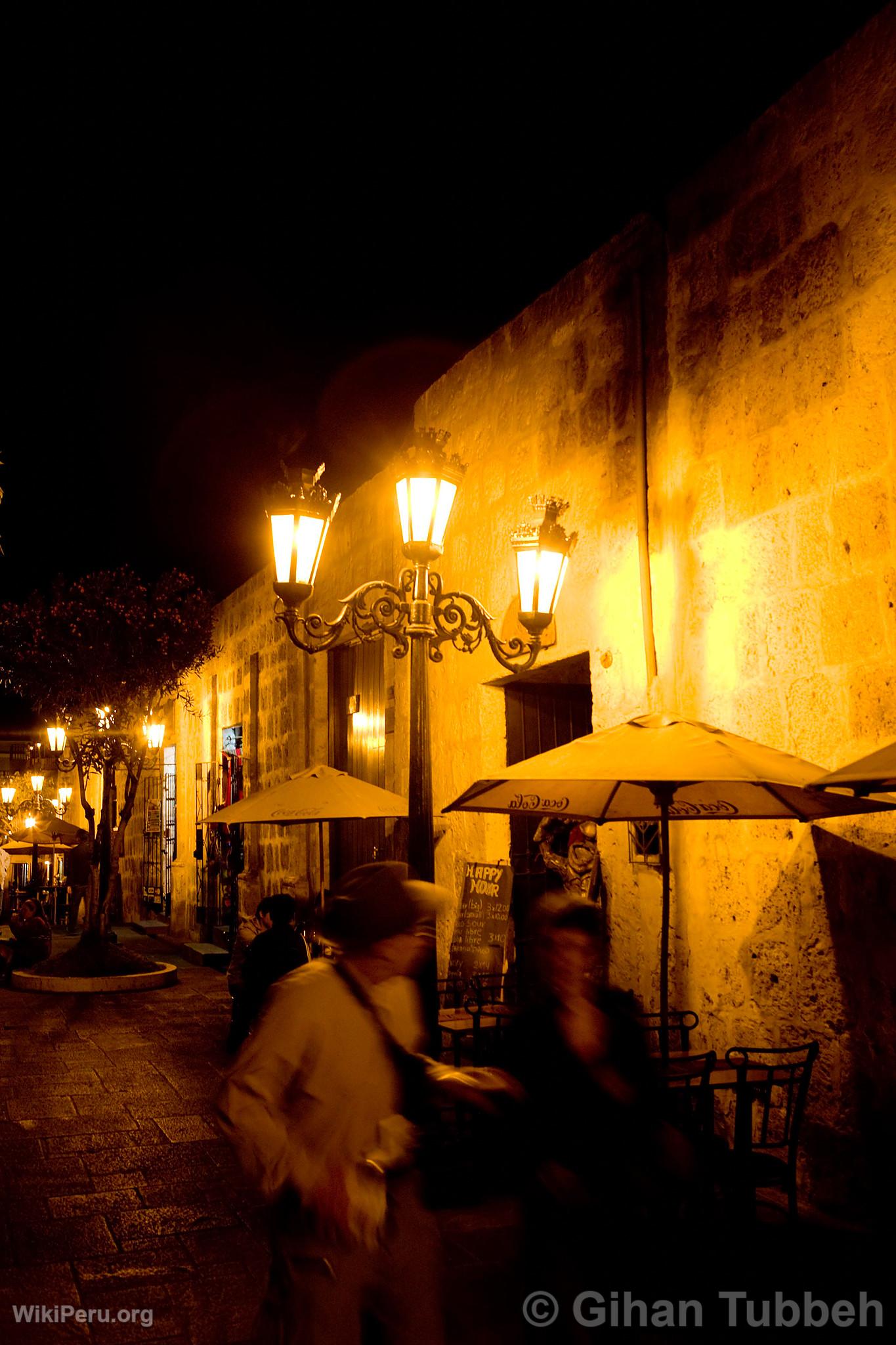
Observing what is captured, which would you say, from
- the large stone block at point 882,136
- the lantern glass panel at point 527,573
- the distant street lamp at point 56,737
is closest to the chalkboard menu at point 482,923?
the lantern glass panel at point 527,573

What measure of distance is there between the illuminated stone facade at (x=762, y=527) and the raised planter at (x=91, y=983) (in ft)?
21.5

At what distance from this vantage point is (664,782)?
14.4ft

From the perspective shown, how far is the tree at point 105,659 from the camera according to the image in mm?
13742

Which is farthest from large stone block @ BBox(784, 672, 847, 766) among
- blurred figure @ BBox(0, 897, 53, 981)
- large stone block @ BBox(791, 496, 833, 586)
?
blurred figure @ BBox(0, 897, 53, 981)

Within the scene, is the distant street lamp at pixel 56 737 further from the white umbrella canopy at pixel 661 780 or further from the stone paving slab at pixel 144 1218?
the white umbrella canopy at pixel 661 780

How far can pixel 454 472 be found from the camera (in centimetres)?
577

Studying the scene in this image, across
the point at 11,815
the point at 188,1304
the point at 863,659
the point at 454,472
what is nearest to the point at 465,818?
the point at 454,472

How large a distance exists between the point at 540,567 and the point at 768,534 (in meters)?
1.31

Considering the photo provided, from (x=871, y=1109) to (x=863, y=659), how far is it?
6.77ft

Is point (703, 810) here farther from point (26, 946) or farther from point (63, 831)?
point (63, 831)

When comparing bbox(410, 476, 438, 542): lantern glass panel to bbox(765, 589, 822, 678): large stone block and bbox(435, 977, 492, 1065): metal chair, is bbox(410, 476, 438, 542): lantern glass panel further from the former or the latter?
bbox(435, 977, 492, 1065): metal chair

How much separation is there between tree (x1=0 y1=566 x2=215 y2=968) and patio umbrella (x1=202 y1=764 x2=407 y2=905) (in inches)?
233

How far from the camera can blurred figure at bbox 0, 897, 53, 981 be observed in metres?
13.2

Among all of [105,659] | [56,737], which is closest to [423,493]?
[105,659]
